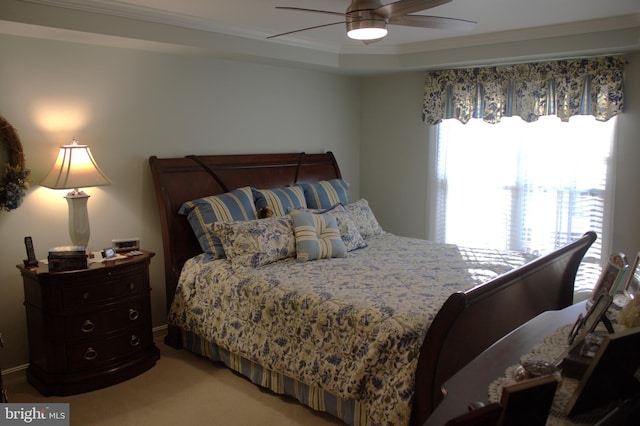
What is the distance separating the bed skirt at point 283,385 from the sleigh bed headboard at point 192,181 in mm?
469

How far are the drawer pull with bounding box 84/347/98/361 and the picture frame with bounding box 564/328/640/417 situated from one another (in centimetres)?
288

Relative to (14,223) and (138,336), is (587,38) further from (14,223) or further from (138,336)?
(14,223)

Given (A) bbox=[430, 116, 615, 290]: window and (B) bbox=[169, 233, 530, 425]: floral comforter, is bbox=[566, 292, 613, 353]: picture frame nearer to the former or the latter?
(B) bbox=[169, 233, 530, 425]: floral comforter

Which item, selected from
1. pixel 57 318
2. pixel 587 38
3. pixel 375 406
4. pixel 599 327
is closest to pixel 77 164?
pixel 57 318

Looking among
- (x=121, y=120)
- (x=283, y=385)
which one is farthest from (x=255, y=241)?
(x=121, y=120)

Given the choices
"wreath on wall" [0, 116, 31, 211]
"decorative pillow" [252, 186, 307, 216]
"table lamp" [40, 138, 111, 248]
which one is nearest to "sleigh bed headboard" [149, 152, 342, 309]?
"decorative pillow" [252, 186, 307, 216]

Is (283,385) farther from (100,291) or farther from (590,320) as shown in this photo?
(590,320)

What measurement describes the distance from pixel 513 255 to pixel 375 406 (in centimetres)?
186

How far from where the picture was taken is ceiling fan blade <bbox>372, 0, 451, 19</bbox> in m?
2.52

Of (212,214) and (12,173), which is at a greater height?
(12,173)

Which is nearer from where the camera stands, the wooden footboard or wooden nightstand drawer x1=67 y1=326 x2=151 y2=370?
the wooden footboard

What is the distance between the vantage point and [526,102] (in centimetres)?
457

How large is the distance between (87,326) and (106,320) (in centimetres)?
12

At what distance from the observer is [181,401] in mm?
3127
